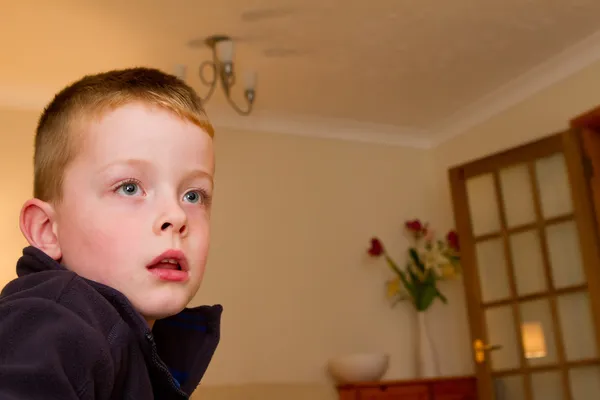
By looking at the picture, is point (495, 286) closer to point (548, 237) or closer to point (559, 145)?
point (548, 237)

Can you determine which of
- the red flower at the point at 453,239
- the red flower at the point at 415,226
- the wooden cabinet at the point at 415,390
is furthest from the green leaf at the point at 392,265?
the wooden cabinet at the point at 415,390

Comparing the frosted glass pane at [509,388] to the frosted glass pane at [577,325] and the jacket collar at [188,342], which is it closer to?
the frosted glass pane at [577,325]

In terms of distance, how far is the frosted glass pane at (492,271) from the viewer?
Result: 3623 mm

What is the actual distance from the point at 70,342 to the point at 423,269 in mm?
3672

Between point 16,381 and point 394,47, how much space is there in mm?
3053

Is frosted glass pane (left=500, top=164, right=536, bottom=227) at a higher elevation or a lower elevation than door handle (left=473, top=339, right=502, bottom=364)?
higher

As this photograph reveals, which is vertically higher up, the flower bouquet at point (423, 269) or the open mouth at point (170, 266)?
the flower bouquet at point (423, 269)

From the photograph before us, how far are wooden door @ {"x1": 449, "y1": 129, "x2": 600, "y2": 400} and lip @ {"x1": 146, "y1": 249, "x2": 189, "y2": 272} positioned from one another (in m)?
2.85

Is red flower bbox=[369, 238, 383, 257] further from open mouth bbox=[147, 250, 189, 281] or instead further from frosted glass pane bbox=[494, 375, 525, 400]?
open mouth bbox=[147, 250, 189, 281]

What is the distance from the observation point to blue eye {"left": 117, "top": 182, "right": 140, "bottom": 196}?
2.23 feet

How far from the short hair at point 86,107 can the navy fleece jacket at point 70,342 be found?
9 centimetres

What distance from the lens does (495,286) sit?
366 cm

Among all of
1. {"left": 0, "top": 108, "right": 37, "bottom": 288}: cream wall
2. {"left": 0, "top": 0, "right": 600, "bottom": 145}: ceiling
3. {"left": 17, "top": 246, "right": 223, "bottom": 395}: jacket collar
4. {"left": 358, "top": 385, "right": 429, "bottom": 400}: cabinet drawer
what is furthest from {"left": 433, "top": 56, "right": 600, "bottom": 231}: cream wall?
{"left": 17, "top": 246, "right": 223, "bottom": 395}: jacket collar

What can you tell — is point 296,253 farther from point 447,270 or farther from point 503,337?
point 503,337
